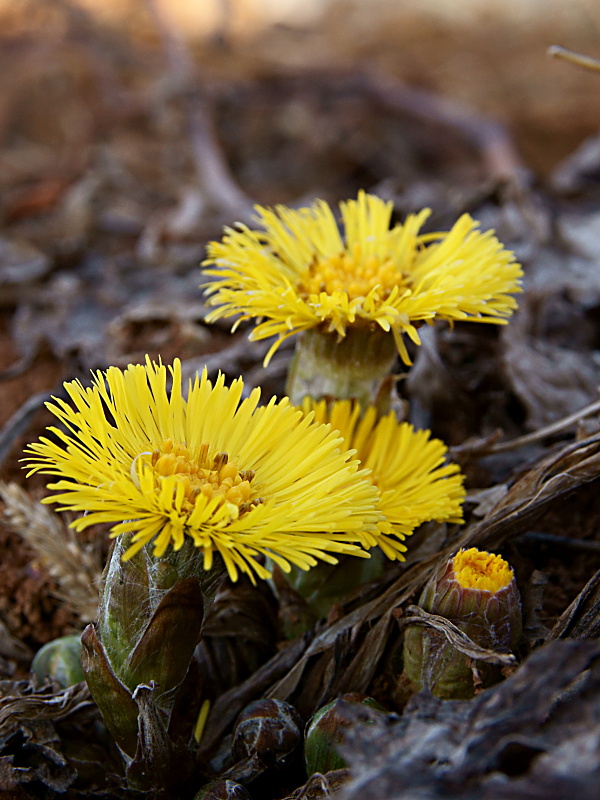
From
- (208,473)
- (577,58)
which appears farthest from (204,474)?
(577,58)

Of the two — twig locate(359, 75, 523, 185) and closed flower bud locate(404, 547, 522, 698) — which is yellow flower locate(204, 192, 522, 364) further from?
twig locate(359, 75, 523, 185)

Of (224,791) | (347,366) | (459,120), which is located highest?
(459,120)

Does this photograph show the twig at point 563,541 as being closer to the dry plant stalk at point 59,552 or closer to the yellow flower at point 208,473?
the yellow flower at point 208,473

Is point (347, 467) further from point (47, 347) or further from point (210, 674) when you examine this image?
point (47, 347)

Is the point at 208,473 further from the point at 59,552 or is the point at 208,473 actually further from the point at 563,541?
the point at 563,541

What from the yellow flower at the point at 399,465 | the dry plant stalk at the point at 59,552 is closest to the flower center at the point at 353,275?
the yellow flower at the point at 399,465

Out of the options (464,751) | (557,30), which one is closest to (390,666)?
(464,751)
